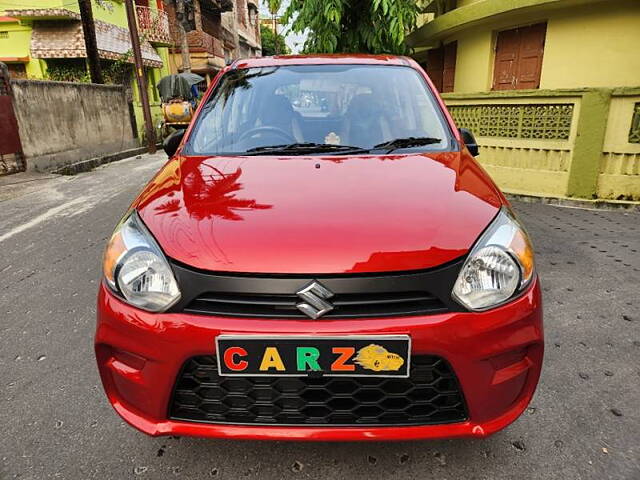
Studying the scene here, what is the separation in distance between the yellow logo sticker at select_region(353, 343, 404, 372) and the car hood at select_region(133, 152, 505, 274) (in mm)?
231

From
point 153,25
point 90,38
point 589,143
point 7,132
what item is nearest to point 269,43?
point 153,25

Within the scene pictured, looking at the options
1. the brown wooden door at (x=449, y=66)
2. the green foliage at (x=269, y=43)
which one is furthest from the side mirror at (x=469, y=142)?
the green foliage at (x=269, y=43)

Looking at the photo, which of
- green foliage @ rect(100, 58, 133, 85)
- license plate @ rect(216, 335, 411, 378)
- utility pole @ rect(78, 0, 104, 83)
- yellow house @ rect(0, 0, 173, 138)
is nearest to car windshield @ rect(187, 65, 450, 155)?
license plate @ rect(216, 335, 411, 378)

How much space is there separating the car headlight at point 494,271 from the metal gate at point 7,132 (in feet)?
29.2

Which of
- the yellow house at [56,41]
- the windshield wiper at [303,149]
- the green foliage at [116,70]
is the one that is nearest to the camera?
the windshield wiper at [303,149]

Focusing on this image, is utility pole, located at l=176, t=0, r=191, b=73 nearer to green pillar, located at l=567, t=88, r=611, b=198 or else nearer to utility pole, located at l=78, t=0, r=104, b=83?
utility pole, located at l=78, t=0, r=104, b=83

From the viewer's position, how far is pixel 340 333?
132 centimetres

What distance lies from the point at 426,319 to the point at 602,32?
834cm

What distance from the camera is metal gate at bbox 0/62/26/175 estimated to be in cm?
790

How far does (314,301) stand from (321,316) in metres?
0.05

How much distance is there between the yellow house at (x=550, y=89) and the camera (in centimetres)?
537

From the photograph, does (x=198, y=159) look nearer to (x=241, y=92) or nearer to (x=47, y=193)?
(x=241, y=92)

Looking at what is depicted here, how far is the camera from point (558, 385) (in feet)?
7.13

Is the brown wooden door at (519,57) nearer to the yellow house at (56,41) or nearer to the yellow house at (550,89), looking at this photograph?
the yellow house at (550,89)
